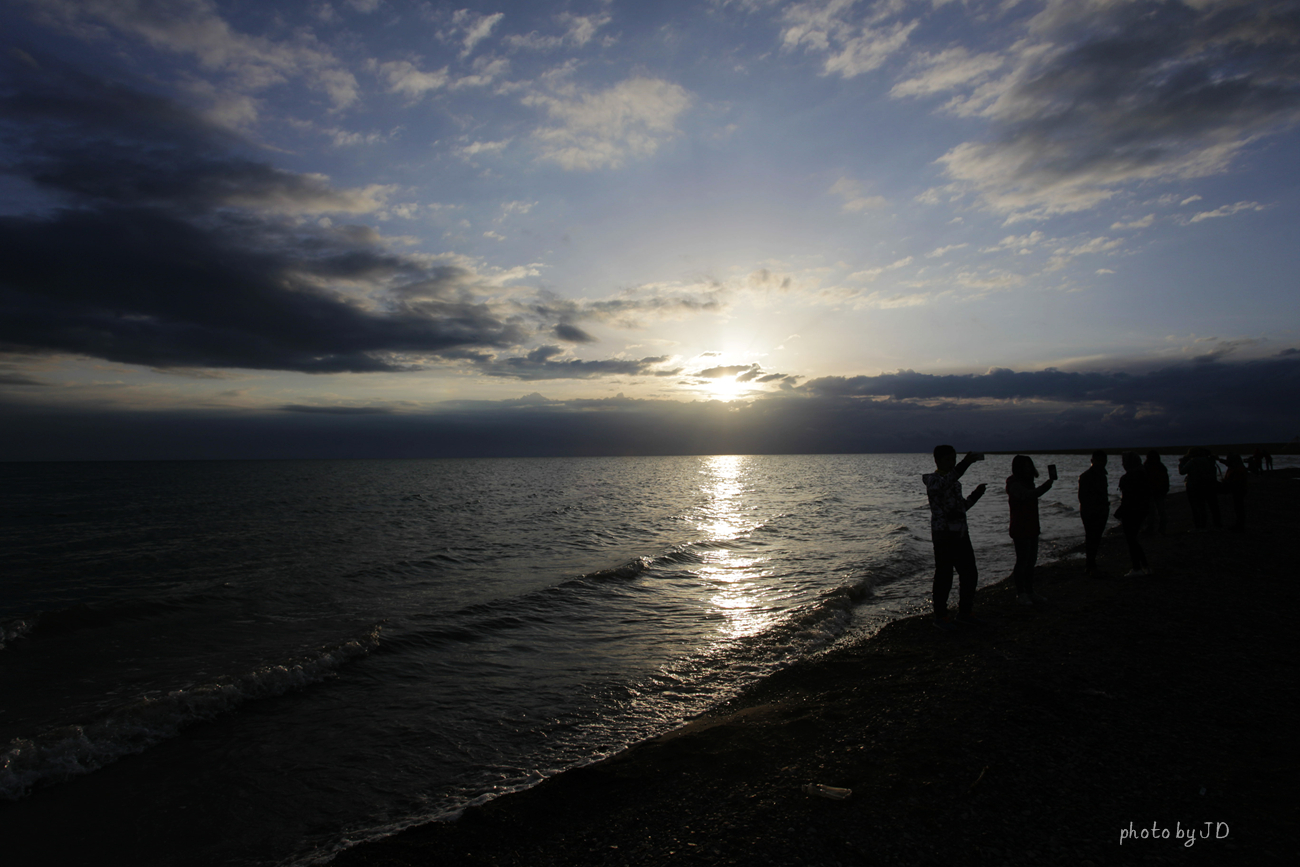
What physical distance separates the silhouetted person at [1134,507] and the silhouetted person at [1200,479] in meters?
5.94

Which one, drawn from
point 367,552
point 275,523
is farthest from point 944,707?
point 275,523

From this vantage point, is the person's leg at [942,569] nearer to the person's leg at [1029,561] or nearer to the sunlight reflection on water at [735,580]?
the person's leg at [1029,561]

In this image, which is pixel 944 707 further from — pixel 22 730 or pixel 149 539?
pixel 149 539

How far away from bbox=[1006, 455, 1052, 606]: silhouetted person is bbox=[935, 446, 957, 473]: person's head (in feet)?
5.22

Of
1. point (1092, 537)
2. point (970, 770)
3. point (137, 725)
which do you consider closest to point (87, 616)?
point (137, 725)

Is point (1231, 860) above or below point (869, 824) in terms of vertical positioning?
above

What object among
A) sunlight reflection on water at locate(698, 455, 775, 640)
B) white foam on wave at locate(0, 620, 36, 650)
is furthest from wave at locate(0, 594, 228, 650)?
sunlight reflection on water at locate(698, 455, 775, 640)

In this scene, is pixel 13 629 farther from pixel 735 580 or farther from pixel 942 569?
pixel 942 569

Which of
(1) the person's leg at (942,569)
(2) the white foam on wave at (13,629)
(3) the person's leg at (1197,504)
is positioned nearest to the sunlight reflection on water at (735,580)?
(1) the person's leg at (942,569)

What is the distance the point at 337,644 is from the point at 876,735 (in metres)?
8.98

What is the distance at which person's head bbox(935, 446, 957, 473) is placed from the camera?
802cm

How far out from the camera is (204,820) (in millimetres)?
5207

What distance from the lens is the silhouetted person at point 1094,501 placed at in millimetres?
10727

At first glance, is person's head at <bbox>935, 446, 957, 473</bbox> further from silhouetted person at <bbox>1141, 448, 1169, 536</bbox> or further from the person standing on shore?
silhouetted person at <bbox>1141, 448, 1169, 536</bbox>
